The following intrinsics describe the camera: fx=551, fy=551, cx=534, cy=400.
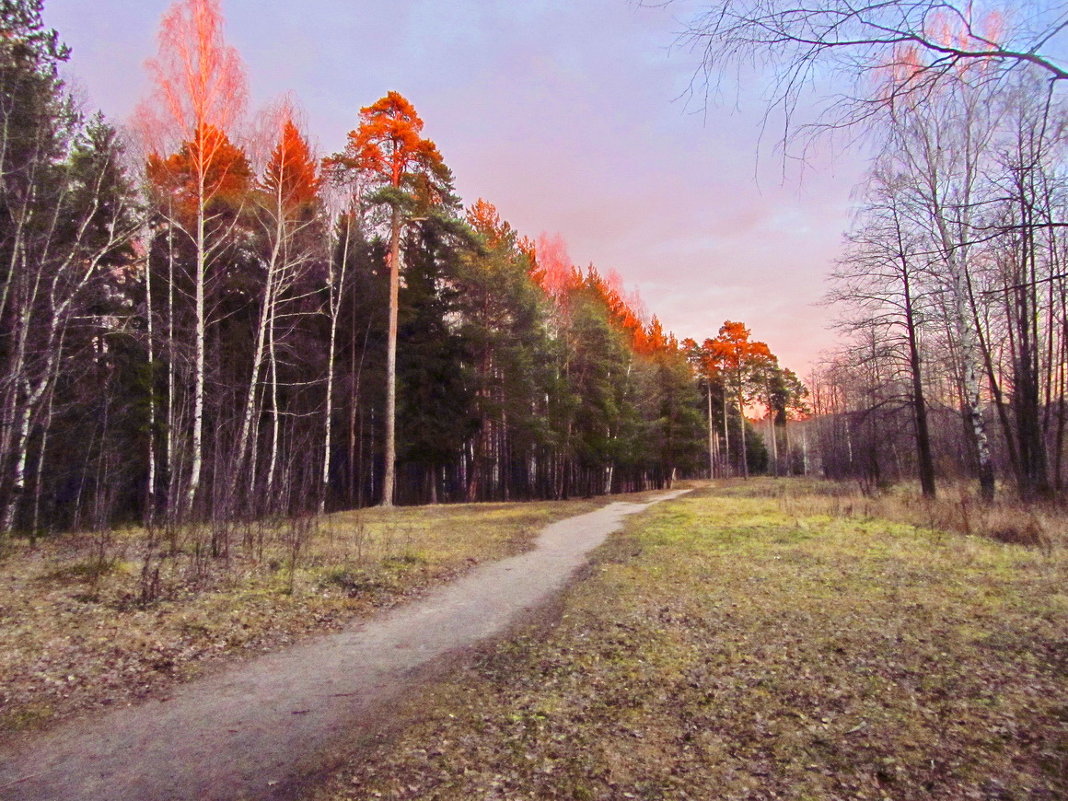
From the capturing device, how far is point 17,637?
5062 mm

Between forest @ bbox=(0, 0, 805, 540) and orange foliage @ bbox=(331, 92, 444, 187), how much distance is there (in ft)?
0.25

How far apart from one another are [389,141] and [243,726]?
20.2 meters

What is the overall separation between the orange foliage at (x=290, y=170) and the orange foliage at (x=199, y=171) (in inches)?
34.6

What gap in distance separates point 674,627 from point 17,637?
244 inches

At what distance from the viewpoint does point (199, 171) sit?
14.7 metres

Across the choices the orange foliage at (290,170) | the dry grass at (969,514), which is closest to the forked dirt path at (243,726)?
the dry grass at (969,514)

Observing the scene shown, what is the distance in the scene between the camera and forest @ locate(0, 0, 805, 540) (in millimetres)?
11594

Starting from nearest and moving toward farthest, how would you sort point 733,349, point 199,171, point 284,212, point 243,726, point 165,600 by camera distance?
point 243,726
point 165,600
point 199,171
point 284,212
point 733,349

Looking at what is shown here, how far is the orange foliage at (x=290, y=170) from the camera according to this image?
661 inches

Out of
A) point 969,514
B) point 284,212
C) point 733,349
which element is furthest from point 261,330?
point 733,349

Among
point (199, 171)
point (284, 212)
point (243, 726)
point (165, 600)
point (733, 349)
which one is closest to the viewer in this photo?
point (243, 726)

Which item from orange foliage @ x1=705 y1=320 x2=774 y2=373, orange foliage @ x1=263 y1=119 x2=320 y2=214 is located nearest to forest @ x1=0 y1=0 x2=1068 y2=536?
orange foliage @ x1=263 y1=119 x2=320 y2=214

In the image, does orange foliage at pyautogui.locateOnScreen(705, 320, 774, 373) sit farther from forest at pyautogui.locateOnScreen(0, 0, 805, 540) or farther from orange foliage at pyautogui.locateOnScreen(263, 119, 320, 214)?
orange foliage at pyautogui.locateOnScreen(263, 119, 320, 214)

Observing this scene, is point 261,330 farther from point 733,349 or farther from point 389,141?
point 733,349
